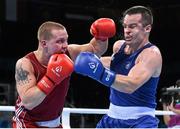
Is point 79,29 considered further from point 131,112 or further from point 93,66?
point 93,66

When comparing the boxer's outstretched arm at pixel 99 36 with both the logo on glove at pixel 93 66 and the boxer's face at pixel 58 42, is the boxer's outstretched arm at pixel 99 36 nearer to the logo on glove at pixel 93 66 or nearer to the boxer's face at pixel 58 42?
the boxer's face at pixel 58 42

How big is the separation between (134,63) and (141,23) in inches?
9.5

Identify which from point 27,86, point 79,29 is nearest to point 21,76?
point 27,86

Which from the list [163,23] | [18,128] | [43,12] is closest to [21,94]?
[18,128]

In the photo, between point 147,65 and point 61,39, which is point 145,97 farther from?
point 61,39

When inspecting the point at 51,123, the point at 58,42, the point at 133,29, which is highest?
the point at 133,29

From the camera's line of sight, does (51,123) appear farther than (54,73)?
Yes

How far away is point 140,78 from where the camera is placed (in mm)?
2303

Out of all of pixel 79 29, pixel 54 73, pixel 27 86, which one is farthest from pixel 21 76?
pixel 79 29

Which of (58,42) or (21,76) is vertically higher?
(58,42)

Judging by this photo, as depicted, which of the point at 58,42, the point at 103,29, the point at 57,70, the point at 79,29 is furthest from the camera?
the point at 79,29

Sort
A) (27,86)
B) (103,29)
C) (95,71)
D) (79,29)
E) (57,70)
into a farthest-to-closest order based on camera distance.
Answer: (79,29) → (103,29) → (27,86) → (57,70) → (95,71)

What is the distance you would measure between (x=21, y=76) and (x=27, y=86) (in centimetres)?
10

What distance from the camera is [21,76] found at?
8.54 ft
